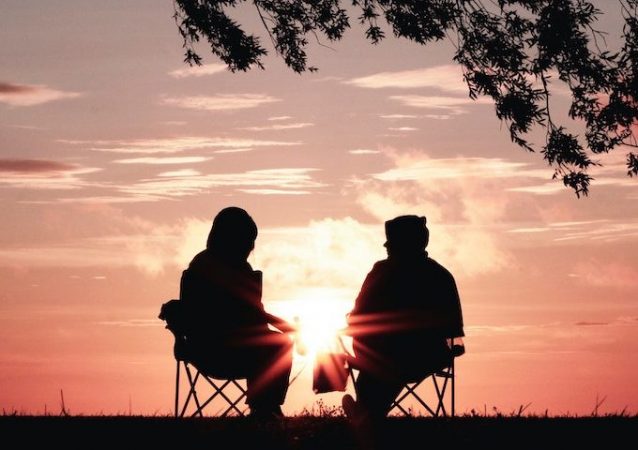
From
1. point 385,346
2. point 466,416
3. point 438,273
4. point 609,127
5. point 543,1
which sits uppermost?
point 543,1

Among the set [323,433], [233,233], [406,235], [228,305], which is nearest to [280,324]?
[228,305]

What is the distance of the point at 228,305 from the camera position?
7695mm

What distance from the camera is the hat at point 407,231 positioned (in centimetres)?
767

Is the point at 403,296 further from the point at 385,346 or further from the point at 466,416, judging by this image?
the point at 466,416

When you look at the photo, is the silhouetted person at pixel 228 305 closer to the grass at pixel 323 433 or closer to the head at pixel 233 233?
the head at pixel 233 233

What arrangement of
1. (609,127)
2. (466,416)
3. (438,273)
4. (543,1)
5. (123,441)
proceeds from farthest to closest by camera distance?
(609,127) → (543,1) → (466,416) → (438,273) → (123,441)

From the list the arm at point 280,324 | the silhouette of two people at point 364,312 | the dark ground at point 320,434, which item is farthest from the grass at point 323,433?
the arm at point 280,324

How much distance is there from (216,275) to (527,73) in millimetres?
4635

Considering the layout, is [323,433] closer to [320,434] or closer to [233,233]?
[320,434]

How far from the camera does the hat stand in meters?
7.67

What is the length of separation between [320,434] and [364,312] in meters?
1.11

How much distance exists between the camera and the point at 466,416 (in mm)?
9477

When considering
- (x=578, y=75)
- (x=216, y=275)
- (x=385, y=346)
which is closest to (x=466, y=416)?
(x=385, y=346)

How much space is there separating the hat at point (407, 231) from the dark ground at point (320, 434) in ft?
4.78
